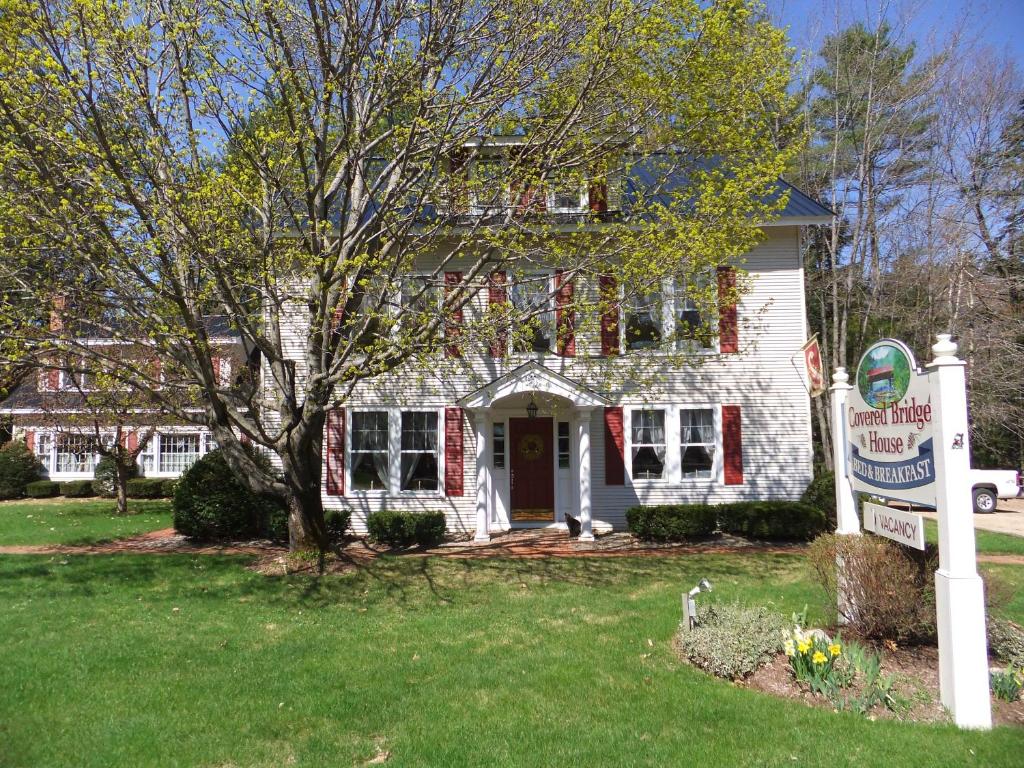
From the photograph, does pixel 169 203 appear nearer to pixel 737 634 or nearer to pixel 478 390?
pixel 478 390

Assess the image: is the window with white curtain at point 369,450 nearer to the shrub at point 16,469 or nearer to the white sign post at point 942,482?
the white sign post at point 942,482

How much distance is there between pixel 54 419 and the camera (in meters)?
17.8

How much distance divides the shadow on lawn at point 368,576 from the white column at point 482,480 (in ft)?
6.41

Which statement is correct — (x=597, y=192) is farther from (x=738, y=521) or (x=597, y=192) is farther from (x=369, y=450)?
(x=369, y=450)

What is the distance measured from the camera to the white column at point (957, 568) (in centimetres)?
461

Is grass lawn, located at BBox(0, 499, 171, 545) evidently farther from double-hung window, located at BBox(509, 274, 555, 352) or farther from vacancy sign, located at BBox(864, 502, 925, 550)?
vacancy sign, located at BBox(864, 502, 925, 550)

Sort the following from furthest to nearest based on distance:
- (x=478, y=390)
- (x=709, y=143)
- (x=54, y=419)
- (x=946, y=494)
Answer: (x=54, y=419) < (x=478, y=390) < (x=709, y=143) < (x=946, y=494)

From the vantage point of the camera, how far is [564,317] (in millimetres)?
10227

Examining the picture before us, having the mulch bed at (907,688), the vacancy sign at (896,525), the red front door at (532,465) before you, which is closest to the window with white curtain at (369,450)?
the red front door at (532,465)

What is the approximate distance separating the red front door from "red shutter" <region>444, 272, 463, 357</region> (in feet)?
7.61

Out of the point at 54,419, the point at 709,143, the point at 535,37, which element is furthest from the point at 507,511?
the point at 54,419

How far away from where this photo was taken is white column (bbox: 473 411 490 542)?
12.9 metres

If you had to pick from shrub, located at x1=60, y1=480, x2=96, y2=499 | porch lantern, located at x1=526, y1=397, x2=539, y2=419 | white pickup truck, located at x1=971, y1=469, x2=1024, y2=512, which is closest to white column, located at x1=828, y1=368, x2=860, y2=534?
porch lantern, located at x1=526, y1=397, x2=539, y2=419

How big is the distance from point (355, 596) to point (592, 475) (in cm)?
671
